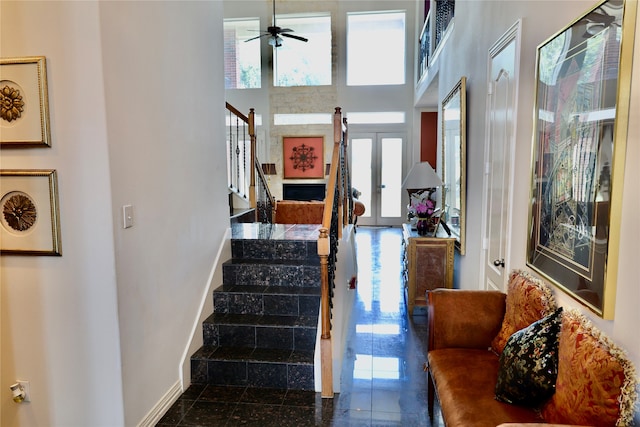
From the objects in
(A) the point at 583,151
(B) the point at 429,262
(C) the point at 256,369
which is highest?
(A) the point at 583,151

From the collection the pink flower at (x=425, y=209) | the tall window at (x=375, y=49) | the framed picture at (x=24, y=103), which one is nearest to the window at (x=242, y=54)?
the tall window at (x=375, y=49)

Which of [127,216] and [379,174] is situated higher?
[379,174]

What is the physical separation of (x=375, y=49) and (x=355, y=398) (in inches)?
354

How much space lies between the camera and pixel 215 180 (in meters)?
3.38

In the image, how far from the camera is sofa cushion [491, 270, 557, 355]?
1945mm

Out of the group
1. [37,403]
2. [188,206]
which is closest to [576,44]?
[188,206]

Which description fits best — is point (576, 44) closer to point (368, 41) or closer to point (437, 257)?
point (437, 257)

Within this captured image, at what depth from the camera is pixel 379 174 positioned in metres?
10.2

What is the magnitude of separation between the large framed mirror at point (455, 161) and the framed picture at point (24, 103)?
3.31 metres

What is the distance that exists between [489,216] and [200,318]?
2.35 m

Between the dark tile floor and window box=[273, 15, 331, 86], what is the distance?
7689mm

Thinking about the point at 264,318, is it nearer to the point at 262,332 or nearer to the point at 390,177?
the point at 262,332

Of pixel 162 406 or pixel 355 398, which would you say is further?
pixel 355 398

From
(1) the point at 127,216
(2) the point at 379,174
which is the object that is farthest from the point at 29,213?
(2) the point at 379,174
